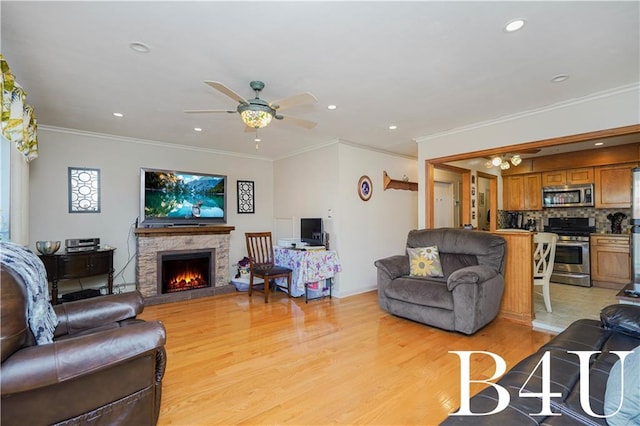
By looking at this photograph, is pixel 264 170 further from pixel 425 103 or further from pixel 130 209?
pixel 425 103

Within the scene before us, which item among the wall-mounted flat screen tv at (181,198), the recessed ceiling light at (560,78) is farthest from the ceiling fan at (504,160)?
the wall-mounted flat screen tv at (181,198)

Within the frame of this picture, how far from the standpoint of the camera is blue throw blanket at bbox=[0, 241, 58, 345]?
4.65 ft

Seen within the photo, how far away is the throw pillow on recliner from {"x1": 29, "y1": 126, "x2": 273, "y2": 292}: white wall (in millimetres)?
3311

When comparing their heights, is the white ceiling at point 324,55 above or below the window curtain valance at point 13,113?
above

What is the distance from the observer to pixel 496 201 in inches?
252

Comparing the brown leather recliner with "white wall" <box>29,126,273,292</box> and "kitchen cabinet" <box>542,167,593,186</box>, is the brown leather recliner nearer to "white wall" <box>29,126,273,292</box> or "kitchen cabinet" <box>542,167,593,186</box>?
"white wall" <box>29,126,273,292</box>

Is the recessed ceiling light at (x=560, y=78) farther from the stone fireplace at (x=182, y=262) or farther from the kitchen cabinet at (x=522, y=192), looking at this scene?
the stone fireplace at (x=182, y=262)

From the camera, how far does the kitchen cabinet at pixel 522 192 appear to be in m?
6.11

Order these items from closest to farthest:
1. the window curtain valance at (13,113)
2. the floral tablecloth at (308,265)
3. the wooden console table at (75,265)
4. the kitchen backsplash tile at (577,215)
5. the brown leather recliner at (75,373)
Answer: the brown leather recliner at (75,373)
the window curtain valance at (13,113)
the wooden console table at (75,265)
the floral tablecloth at (308,265)
the kitchen backsplash tile at (577,215)

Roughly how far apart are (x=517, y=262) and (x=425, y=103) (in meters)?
2.22

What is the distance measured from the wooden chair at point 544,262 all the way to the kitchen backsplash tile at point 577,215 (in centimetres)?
246

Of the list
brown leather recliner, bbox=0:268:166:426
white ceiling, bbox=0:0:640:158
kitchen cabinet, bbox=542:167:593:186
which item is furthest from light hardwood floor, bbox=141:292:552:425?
kitchen cabinet, bbox=542:167:593:186

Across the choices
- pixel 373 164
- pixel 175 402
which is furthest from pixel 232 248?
pixel 175 402

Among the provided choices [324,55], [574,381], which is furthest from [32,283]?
[574,381]
